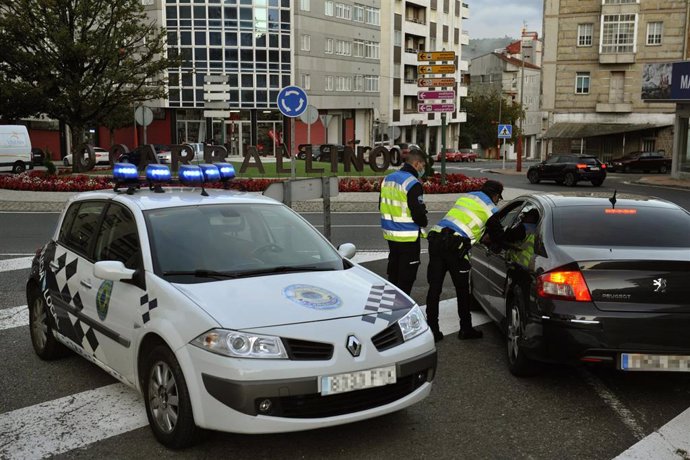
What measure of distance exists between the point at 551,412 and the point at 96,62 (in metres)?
29.3

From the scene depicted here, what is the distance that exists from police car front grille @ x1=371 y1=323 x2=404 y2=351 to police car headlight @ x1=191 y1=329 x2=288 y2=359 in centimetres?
57

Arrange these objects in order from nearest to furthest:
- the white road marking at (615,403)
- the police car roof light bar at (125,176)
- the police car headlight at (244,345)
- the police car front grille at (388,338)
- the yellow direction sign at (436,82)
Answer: the police car headlight at (244,345) < the police car front grille at (388,338) < the white road marking at (615,403) < the police car roof light bar at (125,176) < the yellow direction sign at (436,82)

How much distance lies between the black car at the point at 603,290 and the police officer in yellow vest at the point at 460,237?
0.62m

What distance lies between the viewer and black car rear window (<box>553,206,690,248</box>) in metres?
5.40

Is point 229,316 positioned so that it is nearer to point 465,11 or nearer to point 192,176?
point 192,176

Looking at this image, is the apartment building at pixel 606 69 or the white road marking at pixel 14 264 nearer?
the white road marking at pixel 14 264

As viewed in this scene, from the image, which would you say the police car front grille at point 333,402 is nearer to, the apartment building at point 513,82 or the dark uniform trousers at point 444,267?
the dark uniform trousers at point 444,267

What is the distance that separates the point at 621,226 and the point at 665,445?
1.85m

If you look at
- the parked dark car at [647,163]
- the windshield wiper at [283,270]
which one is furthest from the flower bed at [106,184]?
the parked dark car at [647,163]

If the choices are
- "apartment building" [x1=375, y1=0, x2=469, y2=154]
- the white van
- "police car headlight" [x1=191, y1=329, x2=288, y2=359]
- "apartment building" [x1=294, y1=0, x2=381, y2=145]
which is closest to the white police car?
"police car headlight" [x1=191, y1=329, x2=288, y2=359]

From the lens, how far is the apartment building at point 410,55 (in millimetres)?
73188

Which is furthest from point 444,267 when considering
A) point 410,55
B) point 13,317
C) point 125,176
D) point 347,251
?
point 410,55

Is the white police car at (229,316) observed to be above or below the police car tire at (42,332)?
above

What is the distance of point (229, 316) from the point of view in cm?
400
